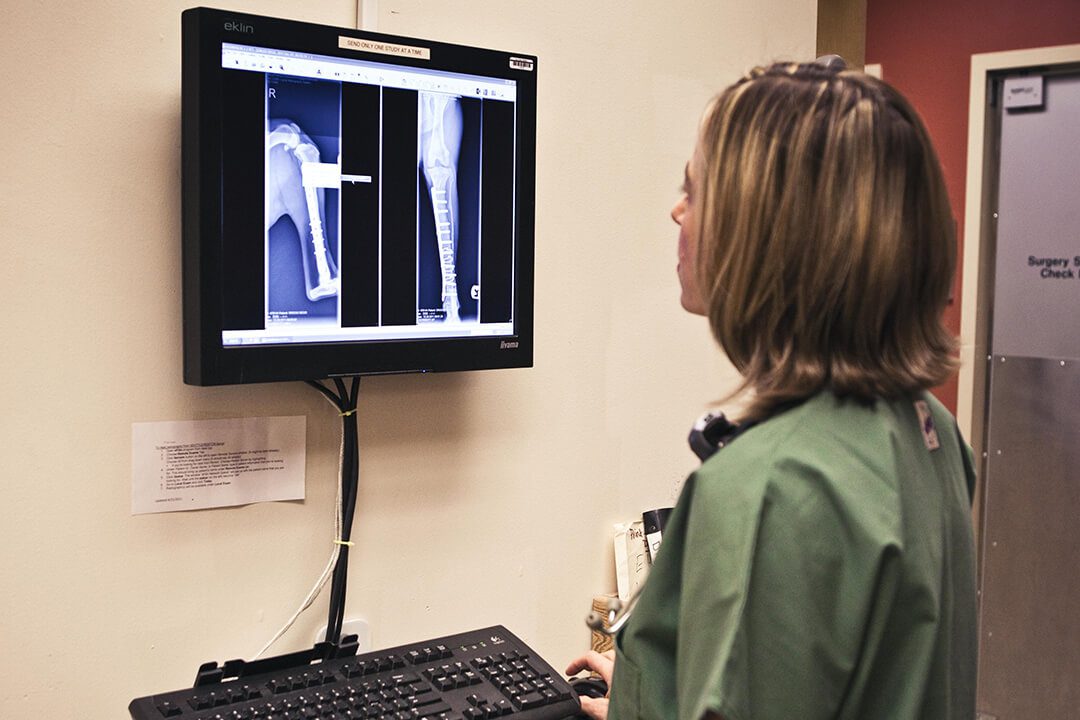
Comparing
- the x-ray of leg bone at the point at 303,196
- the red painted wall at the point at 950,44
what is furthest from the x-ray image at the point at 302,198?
the red painted wall at the point at 950,44

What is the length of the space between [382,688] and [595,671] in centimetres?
27

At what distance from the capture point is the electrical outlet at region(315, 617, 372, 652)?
1507 mm

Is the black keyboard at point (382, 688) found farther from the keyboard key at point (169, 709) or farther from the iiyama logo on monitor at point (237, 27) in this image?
the iiyama logo on monitor at point (237, 27)

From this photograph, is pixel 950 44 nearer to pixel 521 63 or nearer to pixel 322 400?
pixel 521 63

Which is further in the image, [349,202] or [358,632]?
[358,632]

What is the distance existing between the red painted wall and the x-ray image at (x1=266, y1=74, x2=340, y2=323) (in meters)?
2.67

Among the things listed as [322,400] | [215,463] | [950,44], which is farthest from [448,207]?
[950,44]

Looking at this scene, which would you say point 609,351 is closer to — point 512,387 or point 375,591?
point 512,387

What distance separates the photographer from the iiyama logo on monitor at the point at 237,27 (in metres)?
1.26

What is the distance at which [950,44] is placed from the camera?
12.0 feet

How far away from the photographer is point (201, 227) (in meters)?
1.26

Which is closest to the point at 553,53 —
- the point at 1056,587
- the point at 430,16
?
the point at 430,16

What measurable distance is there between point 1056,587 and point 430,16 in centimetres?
278

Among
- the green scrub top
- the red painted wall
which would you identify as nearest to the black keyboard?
the green scrub top
